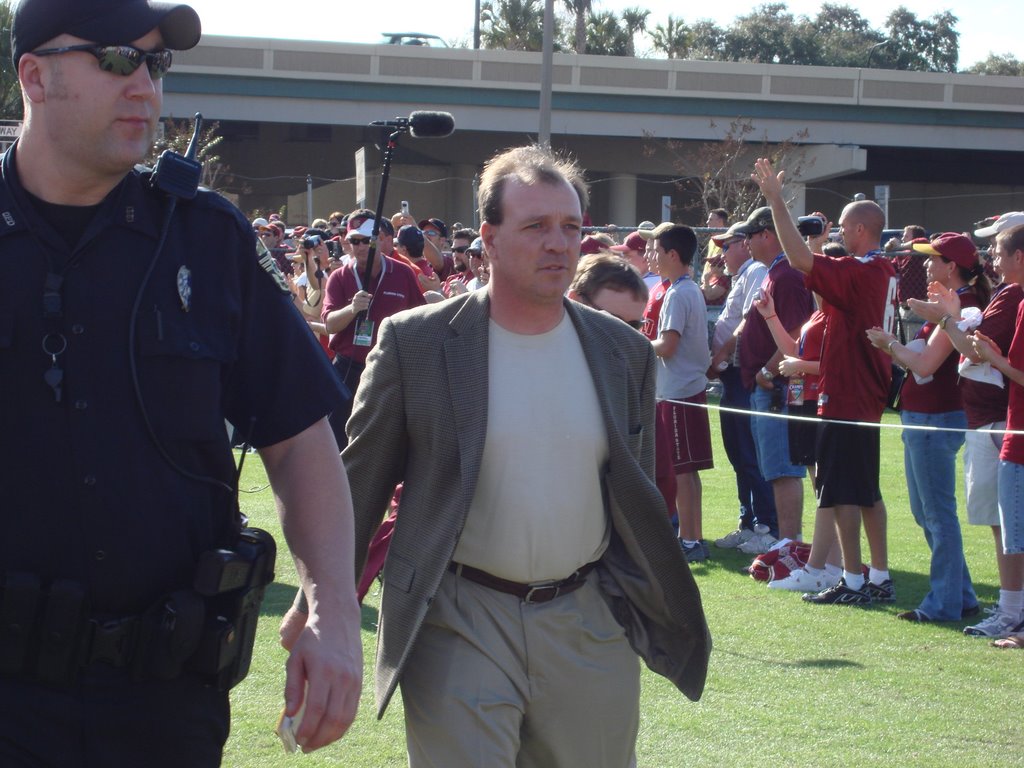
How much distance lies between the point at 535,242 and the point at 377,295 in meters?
6.37

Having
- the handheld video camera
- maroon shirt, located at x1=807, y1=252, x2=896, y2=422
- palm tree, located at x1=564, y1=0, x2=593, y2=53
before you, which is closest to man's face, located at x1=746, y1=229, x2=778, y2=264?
the handheld video camera

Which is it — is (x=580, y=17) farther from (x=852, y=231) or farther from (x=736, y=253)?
(x=852, y=231)

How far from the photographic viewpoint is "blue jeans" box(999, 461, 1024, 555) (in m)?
7.05

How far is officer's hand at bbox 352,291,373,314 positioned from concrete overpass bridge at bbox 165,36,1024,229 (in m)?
30.6

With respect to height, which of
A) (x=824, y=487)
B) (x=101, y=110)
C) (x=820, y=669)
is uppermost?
(x=101, y=110)

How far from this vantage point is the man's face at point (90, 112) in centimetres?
255

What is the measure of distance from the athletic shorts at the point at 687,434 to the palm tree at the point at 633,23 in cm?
5517

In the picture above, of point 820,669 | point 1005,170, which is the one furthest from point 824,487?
point 1005,170

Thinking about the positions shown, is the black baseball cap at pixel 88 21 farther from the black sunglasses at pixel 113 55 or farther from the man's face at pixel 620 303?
the man's face at pixel 620 303

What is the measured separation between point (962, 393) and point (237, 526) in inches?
230

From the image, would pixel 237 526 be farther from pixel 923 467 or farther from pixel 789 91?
pixel 789 91

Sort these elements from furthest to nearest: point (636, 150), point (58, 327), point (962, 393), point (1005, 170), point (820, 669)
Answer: point (1005, 170)
point (636, 150)
point (962, 393)
point (820, 669)
point (58, 327)

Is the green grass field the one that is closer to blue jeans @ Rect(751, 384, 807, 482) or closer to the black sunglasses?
blue jeans @ Rect(751, 384, 807, 482)

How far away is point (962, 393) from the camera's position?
25.0ft
